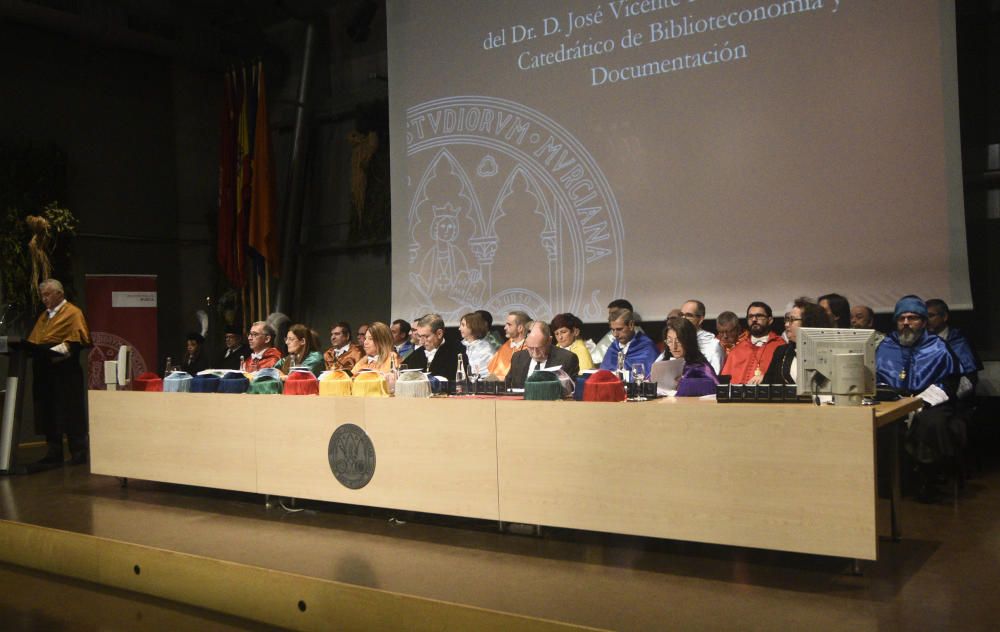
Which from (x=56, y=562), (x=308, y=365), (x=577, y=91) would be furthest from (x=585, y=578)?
(x=577, y=91)

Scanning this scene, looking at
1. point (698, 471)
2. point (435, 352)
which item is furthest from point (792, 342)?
point (435, 352)

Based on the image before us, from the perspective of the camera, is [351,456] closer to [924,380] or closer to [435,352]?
[435,352]

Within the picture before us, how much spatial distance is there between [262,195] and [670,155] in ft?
15.1

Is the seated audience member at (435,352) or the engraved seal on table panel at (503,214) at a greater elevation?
the engraved seal on table panel at (503,214)

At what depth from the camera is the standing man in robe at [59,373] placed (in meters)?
6.20

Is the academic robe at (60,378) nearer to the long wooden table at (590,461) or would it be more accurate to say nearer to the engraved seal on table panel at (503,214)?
the long wooden table at (590,461)

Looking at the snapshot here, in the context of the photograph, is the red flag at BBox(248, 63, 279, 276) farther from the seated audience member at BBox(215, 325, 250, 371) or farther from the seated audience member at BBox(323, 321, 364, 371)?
the seated audience member at BBox(323, 321, 364, 371)

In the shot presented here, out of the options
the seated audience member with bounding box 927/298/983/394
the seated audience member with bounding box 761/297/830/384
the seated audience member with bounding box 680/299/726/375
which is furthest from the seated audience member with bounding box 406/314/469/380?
the seated audience member with bounding box 927/298/983/394

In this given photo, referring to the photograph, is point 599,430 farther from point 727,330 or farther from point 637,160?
point 637,160

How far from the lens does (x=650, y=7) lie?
20.4 ft

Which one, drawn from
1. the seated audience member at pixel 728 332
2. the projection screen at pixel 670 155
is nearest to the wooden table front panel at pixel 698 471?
the seated audience member at pixel 728 332

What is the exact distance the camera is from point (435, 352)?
5.88 metres

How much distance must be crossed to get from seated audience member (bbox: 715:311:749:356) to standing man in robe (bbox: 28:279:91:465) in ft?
14.9

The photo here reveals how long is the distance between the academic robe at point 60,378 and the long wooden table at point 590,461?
7.20ft
